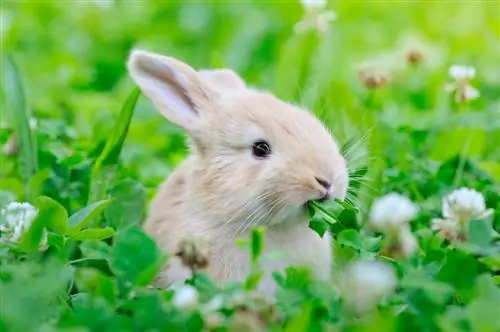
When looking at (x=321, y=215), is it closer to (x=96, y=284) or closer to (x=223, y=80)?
(x=96, y=284)

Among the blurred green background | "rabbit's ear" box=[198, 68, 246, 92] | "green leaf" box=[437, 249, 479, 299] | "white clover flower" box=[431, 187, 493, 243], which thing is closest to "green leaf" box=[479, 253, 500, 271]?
"green leaf" box=[437, 249, 479, 299]

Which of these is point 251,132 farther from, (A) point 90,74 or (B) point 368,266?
(A) point 90,74

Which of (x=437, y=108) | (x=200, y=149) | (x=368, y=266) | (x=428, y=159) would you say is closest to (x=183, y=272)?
(x=200, y=149)

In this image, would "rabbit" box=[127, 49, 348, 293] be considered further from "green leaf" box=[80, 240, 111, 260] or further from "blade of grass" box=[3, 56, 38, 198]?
"blade of grass" box=[3, 56, 38, 198]

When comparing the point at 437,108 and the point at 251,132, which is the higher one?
the point at 251,132

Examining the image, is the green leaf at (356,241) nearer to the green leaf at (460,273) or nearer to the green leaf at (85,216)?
the green leaf at (460,273)

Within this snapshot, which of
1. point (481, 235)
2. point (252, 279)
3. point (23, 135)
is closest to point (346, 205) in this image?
point (481, 235)
